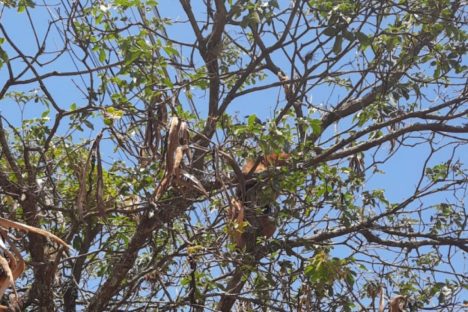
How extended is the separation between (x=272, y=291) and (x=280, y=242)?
323 mm

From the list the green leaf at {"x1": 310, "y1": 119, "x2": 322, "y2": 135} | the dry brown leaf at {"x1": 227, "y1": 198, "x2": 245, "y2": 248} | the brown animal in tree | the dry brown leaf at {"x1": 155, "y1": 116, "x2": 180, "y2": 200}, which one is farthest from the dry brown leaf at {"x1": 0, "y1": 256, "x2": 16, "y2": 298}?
the green leaf at {"x1": 310, "y1": 119, "x2": 322, "y2": 135}

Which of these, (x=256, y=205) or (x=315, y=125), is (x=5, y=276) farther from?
(x=256, y=205)

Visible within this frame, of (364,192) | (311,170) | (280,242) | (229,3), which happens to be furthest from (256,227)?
(229,3)

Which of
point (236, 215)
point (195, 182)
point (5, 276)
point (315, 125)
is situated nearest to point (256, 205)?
point (315, 125)

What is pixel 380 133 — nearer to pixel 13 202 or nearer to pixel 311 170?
pixel 311 170

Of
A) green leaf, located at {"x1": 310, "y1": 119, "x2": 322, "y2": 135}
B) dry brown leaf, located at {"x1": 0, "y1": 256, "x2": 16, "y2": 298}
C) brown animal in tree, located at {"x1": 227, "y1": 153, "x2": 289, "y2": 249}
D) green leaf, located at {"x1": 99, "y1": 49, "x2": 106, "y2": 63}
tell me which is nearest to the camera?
dry brown leaf, located at {"x1": 0, "y1": 256, "x2": 16, "y2": 298}

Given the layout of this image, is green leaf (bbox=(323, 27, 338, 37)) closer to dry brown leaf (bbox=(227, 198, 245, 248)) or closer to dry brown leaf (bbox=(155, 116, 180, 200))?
dry brown leaf (bbox=(227, 198, 245, 248))

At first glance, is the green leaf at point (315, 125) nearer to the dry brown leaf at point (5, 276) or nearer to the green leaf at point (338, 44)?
the green leaf at point (338, 44)

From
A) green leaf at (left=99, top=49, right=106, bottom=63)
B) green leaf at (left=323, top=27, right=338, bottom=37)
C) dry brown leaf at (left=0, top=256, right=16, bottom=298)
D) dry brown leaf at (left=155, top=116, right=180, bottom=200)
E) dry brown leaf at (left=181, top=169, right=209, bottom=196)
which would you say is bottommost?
dry brown leaf at (left=0, top=256, right=16, bottom=298)

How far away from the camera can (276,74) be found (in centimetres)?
543

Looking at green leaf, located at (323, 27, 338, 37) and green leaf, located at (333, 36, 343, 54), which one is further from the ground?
green leaf, located at (323, 27, 338, 37)

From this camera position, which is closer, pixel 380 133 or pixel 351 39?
pixel 351 39

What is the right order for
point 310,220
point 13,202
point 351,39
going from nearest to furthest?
point 351,39 < point 13,202 < point 310,220

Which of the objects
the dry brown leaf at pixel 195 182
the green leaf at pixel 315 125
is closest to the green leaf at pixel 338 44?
the green leaf at pixel 315 125
